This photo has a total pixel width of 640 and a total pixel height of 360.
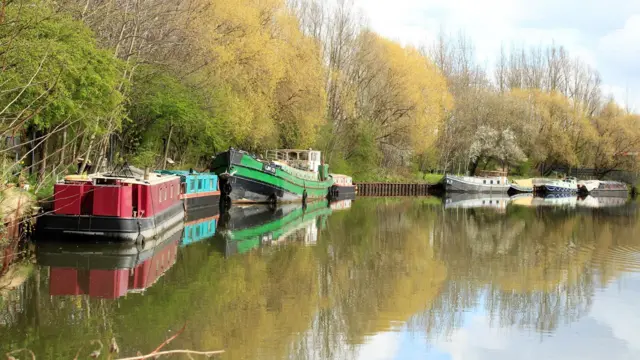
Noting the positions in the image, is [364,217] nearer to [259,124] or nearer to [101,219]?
[259,124]

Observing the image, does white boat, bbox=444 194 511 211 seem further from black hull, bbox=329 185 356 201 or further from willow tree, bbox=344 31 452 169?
black hull, bbox=329 185 356 201

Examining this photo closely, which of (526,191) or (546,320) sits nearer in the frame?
(546,320)

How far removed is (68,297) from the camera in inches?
494

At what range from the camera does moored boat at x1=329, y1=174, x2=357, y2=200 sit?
4756cm

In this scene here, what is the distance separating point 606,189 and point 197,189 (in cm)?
5603

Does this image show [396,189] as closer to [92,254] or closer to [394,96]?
[394,96]

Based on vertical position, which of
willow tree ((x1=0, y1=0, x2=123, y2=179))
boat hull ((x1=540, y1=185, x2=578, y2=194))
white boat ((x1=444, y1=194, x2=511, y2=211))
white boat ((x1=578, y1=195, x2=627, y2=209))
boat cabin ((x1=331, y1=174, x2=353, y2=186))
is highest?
willow tree ((x1=0, y1=0, x2=123, y2=179))

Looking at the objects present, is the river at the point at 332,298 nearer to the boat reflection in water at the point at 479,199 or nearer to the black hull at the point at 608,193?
the boat reflection in water at the point at 479,199

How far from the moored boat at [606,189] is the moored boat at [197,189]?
163 ft

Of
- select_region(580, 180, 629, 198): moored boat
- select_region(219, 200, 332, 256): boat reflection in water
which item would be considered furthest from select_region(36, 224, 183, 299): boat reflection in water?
select_region(580, 180, 629, 198): moored boat

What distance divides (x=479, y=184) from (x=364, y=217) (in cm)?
3186

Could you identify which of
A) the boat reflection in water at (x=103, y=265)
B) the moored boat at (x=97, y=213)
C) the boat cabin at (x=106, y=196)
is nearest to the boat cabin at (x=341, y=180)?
the boat reflection in water at (x=103, y=265)

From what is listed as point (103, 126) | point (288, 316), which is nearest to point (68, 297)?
point (288, 316)

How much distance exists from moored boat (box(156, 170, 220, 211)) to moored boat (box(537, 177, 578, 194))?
138 ft
